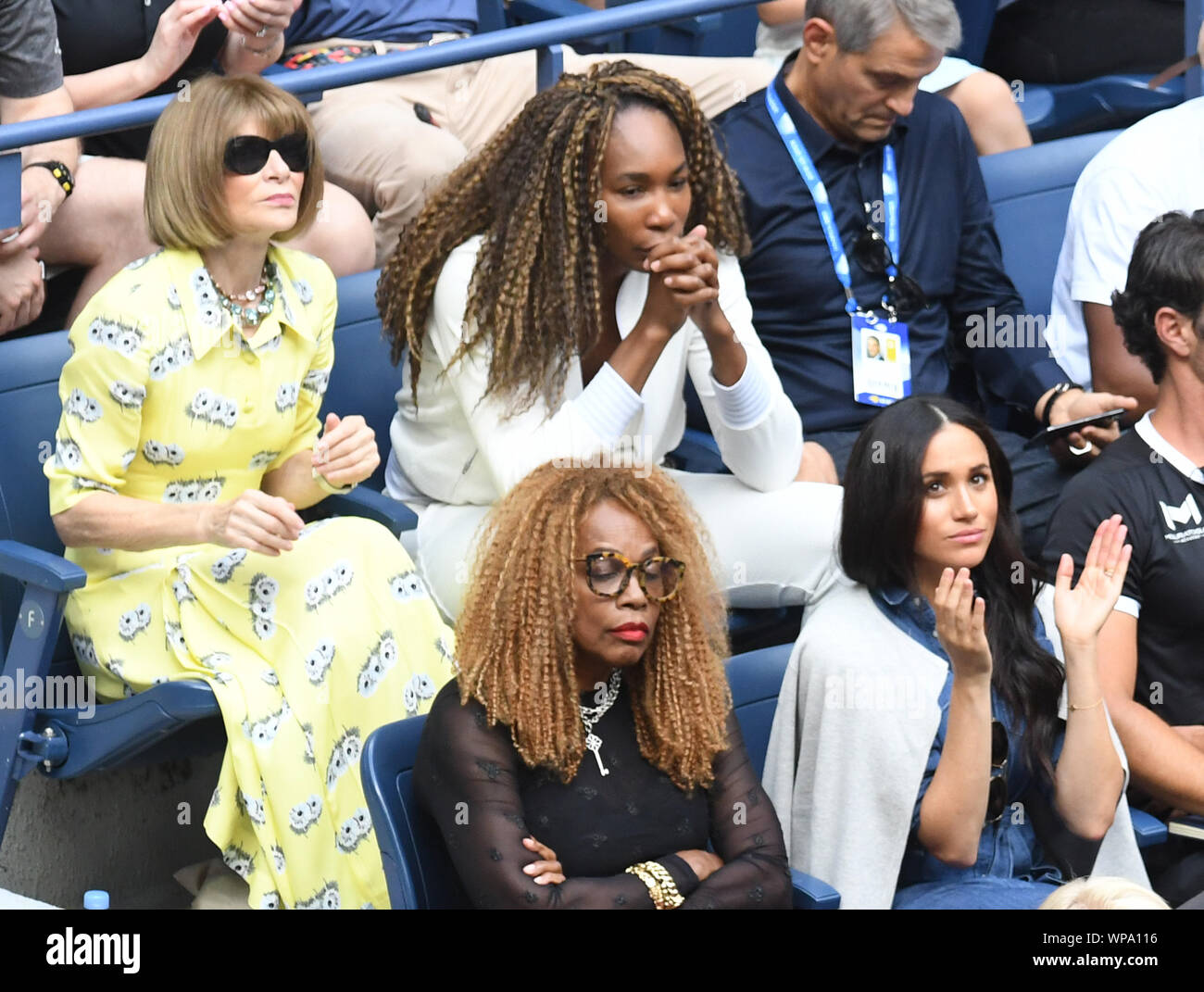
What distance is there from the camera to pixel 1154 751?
3.10 meters

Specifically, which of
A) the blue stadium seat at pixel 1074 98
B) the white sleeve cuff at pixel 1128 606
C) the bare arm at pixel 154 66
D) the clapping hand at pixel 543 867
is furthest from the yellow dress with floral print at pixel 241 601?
the blue stadium seat at pixel 1074 98

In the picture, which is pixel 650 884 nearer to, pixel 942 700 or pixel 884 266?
pixel 942 700

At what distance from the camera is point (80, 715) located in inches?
124

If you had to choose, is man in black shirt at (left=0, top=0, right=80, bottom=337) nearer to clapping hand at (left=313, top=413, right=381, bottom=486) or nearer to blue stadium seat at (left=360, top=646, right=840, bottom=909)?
clapping hand at (left=313, top=413, right=381, bottom=486)

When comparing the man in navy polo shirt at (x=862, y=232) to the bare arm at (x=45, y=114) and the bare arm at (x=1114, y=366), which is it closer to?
the bare arm at (x=1114, y=366)

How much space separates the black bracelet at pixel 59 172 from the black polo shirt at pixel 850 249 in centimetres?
119

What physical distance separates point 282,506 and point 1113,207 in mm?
1933

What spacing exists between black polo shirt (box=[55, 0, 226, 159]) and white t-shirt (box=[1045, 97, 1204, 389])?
1.74 meters

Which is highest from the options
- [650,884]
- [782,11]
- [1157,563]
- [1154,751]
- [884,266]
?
[782,11]

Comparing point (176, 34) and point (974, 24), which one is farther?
point (974, 24)

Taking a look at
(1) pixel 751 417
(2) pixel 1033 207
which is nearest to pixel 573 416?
(1) pixel 751 417

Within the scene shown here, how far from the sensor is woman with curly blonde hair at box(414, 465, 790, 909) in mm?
2512
